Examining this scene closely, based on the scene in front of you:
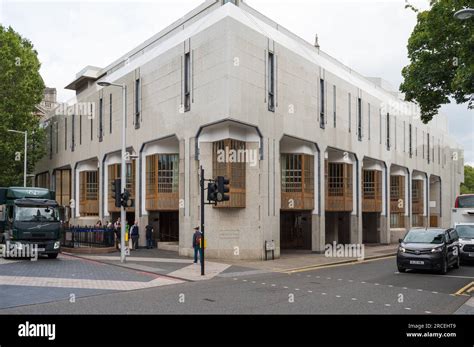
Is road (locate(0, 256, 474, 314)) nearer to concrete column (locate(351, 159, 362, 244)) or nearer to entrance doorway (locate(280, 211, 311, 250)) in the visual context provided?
entrance doorway (locate(280, 211, 311, 250))

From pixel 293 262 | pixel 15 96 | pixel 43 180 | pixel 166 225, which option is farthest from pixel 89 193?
pixel 293 262

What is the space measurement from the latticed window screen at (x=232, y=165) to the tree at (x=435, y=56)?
7.97m

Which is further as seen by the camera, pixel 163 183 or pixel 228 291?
pixel 163 183

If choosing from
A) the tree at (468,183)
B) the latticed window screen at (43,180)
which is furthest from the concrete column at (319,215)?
the tree at (468,183)

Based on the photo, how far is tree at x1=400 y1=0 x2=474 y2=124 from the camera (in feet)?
56.0

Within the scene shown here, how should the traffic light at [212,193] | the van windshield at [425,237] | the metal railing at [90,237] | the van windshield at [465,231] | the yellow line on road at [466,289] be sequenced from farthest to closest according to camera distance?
the metal railing at [90,237] < the van windshield at [465,231] < the van windshield at [425,237] < the traffic light at [212,193] < the yellow line on road at [466,289]

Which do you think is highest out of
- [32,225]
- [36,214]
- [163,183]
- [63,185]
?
[63,185]

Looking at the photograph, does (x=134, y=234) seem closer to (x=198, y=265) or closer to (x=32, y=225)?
(x=32, y=225)

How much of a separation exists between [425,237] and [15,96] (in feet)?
111

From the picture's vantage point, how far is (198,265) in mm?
19594

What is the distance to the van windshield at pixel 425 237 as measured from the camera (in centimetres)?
1750

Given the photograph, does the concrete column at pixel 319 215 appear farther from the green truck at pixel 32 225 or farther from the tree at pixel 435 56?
the green truck at pixel 32 225

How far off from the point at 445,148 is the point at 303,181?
1289 inches

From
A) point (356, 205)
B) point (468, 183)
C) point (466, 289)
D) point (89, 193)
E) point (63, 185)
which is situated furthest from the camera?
point (468, 183)
